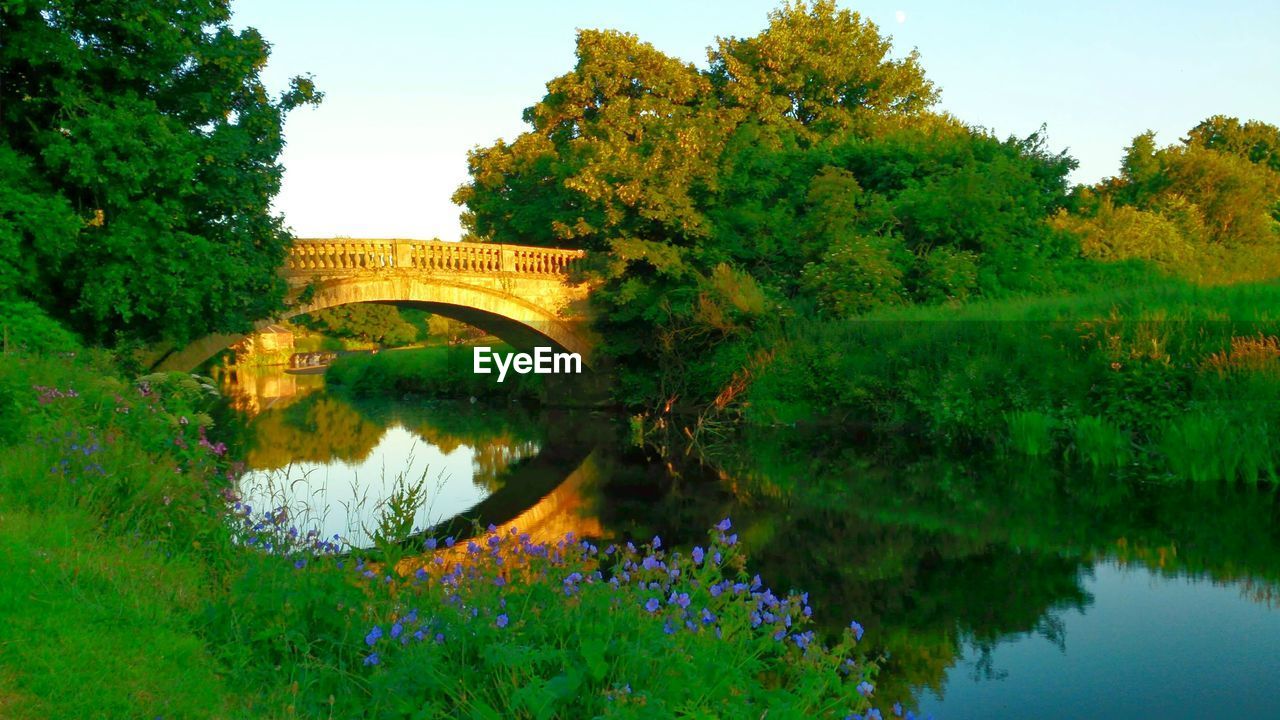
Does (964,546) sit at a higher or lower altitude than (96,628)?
lower

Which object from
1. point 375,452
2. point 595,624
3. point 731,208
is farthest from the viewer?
point 731,208

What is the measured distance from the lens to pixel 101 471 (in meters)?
5.21

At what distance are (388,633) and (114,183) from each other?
926 centimetres

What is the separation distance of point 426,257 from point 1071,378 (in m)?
11.4

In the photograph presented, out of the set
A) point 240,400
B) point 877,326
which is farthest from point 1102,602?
point 240,400

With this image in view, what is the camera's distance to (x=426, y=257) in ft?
61.6

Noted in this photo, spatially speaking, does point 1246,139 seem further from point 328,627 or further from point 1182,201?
point 328,627

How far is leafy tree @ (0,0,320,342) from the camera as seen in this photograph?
10805 mm

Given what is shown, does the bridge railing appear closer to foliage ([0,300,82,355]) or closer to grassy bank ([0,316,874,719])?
foliage ([0,300,82,355])

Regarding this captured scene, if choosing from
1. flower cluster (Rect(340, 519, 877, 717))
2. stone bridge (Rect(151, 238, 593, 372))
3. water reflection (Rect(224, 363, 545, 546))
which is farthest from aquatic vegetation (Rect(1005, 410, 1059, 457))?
stone bridge (Rect(151, 238, 593, 372))

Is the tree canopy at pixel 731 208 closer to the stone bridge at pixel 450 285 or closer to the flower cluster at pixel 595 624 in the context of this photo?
the stone bridge at pixel 450 285

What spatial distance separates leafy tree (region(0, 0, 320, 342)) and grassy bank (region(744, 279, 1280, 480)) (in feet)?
28.9

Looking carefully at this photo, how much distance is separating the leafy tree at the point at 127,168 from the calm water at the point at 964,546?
287 centimetres

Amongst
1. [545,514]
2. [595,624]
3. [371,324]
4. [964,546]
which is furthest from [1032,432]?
[371,324]
